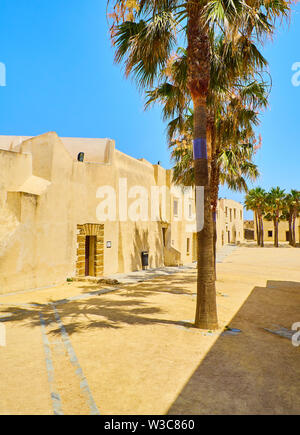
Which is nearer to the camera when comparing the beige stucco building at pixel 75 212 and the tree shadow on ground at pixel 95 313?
the tree shadow on ground at pixel 95 313

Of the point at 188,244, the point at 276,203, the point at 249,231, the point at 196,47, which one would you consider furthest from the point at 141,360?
the point at 249,231

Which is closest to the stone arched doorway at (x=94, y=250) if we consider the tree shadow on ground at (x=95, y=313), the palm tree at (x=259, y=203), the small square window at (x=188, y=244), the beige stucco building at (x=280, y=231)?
the tree shadow on ground at (x=95, y=313)

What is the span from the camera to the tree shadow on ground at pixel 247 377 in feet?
13.2

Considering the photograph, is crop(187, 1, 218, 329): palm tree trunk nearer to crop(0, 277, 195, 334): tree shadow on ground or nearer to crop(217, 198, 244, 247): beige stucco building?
crop(0, 277, 195, 334): tree shadow on ground

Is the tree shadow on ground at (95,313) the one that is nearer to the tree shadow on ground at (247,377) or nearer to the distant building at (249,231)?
the tree shadow on ground at (247,377)

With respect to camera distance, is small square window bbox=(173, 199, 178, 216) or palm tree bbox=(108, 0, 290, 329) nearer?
palm tree bbox=(108, 0, 290, 329)

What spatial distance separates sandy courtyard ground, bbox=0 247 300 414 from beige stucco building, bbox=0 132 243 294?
8.16 feet

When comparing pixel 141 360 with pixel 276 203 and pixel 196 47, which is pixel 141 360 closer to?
pixel 196 47

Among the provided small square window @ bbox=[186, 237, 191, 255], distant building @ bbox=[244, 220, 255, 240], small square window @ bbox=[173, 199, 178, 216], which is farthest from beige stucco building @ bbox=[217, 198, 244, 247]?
small square window @ bbox=[173, 199, 178, 216]

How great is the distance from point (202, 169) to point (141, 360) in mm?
4761

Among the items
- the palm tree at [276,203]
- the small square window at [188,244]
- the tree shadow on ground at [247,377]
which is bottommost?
the tree shadow on ground at [247,377]

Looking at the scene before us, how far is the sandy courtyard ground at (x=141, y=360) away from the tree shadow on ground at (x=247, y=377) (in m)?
0.02

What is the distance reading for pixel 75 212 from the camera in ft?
49.6

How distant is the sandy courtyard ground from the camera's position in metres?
4.10
